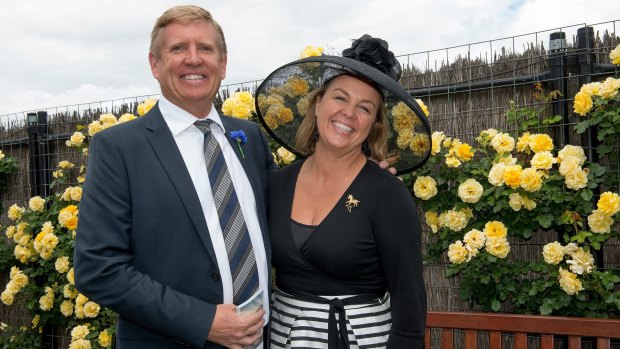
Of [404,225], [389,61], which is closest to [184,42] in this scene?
[389,61]

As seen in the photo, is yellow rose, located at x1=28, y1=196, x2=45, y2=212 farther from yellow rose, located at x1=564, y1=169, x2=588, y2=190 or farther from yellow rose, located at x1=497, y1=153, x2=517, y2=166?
yellow rose, located at x1=564, y1=169, x2=588, y2=190

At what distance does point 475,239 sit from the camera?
10.6 ft

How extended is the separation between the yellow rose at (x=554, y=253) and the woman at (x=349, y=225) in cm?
131

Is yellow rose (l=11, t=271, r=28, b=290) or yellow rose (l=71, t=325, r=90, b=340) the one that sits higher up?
yellow rose (l=11, t=271, r=28, b=290)

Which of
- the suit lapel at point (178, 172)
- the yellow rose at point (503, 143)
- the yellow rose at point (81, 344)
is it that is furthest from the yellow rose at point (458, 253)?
→ the yellow rose at point (81, 344)

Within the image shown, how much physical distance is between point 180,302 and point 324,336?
502mm

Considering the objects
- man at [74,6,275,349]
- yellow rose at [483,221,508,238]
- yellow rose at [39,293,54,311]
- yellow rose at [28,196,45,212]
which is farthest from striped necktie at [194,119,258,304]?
yellow rose at [28,196,45,212]

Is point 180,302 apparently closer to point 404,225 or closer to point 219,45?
point 404,225

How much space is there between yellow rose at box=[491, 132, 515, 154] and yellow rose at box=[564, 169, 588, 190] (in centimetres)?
34

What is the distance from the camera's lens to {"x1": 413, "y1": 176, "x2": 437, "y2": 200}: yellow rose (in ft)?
11.1

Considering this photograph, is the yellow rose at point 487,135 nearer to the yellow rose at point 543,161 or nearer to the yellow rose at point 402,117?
the yellow rose at point 543,161

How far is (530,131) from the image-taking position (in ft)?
11.4

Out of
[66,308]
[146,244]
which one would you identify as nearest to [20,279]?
[66,308]

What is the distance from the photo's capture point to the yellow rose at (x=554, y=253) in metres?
3.12
